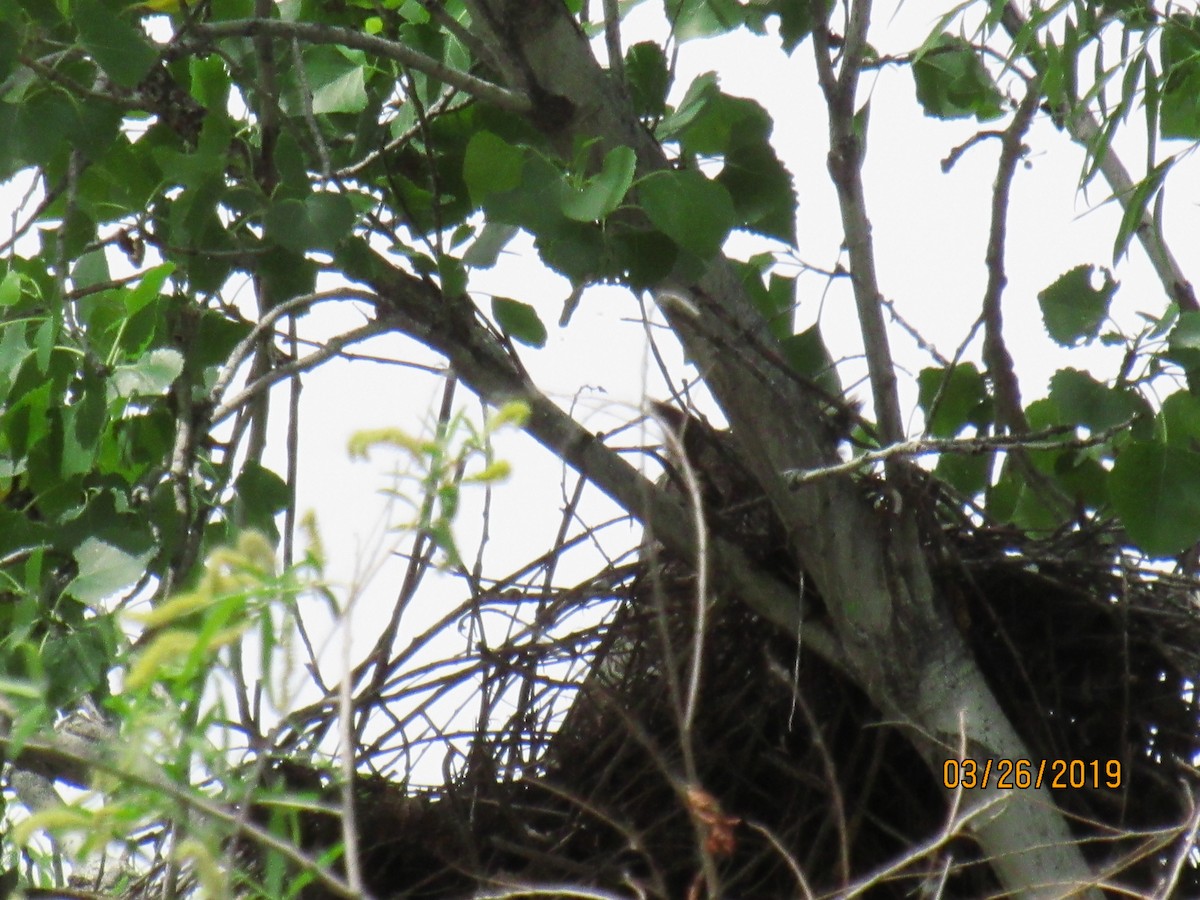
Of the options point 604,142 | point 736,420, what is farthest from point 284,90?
point 736,420

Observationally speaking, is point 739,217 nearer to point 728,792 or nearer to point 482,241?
point 482,241

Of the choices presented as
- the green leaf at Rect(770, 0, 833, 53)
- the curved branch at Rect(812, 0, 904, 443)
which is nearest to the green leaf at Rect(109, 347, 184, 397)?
the curved branch at Rect(812, 0, 904, 443)

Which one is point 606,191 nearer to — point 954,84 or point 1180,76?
point 1180,76

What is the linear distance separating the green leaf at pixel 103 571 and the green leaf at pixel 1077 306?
0.69 meters

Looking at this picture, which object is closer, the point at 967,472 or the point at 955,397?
the point at 955,397

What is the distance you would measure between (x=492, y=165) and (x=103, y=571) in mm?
A: 403

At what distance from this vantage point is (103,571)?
3.04 ft

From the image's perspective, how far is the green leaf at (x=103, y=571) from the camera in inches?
36.1

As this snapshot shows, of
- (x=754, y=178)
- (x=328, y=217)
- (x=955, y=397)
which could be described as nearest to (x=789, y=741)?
(x=955, y=397)

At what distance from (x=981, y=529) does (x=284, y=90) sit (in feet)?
2.42

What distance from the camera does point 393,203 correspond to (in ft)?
3.69

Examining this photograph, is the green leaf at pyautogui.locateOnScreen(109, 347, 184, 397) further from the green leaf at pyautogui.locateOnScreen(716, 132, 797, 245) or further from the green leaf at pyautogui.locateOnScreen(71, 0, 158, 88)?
the green leaf at pyautogui.locateOnScreen(716, 132, 797, 245)

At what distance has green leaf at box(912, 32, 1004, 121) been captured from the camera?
1.28m

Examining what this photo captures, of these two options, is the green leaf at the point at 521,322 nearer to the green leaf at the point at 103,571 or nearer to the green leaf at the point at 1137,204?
the green leaf at the point at 103,571
